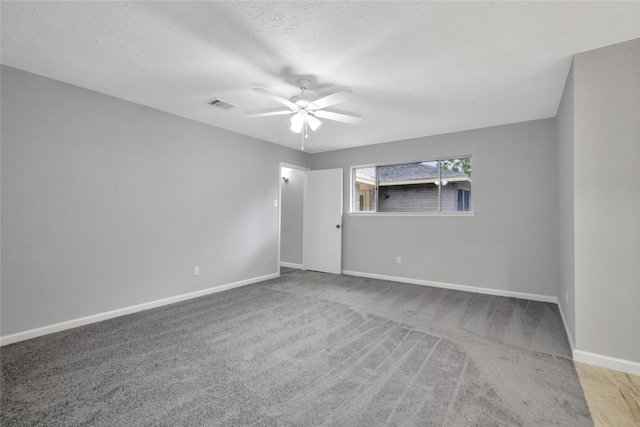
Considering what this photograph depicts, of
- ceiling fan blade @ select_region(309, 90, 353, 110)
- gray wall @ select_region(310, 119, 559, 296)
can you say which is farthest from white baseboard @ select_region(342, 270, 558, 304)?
ceiling fan blade @ select_region(309, 90, 353, 110)

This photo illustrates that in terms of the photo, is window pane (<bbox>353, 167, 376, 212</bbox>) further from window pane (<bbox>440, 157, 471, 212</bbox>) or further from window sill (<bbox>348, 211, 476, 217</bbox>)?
window pane (<bbox>440, 157, 471, 212</bbox>)

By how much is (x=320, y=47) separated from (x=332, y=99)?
0.51 m

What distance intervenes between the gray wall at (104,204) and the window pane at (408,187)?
8.30 ft

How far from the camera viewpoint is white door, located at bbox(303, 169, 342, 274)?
559 cm

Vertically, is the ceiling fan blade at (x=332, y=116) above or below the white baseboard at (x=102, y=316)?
above

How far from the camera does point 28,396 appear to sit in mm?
1816

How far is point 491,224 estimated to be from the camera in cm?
417

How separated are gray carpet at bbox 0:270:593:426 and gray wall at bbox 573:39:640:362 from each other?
0.44 metres

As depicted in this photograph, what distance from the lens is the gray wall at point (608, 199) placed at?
209 cm

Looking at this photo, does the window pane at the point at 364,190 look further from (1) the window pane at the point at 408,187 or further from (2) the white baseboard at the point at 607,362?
(2) the white baseboard at the point at 607,362

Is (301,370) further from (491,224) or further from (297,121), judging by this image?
(491,224)

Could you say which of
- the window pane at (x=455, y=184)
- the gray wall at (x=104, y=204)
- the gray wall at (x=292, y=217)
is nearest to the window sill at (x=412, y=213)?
the window pane at (x=455, y=184)

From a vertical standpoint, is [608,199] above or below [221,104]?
below

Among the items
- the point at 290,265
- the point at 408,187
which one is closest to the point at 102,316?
the point at 290,265
